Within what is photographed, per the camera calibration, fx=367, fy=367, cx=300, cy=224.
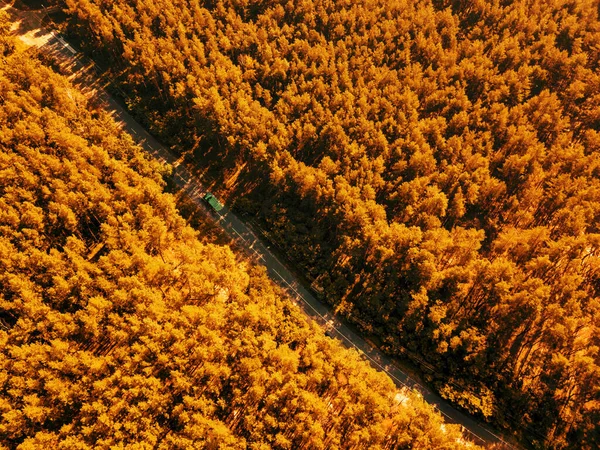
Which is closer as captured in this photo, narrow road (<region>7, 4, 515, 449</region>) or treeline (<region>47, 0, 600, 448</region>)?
narrow road (<region>7, 4, 515, 449</region>)

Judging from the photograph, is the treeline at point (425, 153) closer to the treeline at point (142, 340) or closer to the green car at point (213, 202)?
the green car at point (213, 202)

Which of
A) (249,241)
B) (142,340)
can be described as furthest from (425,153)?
(142,340)

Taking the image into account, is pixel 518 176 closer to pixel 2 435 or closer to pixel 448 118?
pixel 448 118

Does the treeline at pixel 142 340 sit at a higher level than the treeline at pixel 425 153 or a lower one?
lower

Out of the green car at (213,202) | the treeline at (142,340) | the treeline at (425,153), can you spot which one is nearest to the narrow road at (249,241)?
the green car at (213,202)

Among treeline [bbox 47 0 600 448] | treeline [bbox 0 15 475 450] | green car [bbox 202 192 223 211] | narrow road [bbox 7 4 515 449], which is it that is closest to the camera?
treeline [bbox 0 15 475 450]

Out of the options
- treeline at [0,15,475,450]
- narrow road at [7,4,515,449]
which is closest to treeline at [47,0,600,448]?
narrow road at [7,4,515,449]

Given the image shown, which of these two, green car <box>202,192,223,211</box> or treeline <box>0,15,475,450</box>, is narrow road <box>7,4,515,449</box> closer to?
green car <box>202,192,223,211</box>
